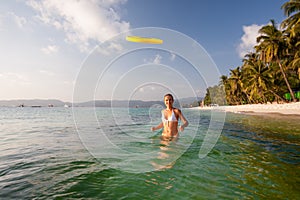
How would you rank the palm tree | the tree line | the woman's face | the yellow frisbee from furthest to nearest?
the palm tree → the tree line → the woman's face → the yellow frisbee

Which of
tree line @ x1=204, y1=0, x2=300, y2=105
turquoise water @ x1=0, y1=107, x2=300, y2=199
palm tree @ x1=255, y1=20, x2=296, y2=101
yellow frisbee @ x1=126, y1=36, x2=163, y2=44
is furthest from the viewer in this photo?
palm tree @ x1=255, y1=20, x2=296, y2=101

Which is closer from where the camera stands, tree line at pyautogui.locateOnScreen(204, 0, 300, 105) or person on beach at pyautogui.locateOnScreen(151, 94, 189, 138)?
person on beach at pyautogui.locateOnScreen(151, 94, 189, 138)

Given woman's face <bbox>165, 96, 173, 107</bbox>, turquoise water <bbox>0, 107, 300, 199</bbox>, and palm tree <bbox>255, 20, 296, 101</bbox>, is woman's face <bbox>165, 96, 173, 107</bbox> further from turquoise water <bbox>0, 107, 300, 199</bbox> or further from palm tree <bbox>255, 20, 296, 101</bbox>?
palm tree <bbox>255, 20, 296, 101</bbox>

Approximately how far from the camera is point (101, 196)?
304cm

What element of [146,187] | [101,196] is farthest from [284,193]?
[101,196]

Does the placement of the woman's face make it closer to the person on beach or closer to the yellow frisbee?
the person on beach

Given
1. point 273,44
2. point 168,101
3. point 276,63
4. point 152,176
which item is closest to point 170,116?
point 168,101

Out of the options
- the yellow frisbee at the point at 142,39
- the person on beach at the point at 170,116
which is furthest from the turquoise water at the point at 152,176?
the yellow frisbee at the point at 142,39

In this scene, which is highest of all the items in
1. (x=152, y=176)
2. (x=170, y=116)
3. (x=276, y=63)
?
(x=276, y=63)

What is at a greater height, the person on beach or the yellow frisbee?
the yellow frisbee

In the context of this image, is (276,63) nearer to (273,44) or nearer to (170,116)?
(273,44)

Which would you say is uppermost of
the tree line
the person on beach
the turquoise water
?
the tree line

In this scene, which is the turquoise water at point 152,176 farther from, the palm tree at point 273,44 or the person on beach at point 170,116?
the palm tree at point 273,44

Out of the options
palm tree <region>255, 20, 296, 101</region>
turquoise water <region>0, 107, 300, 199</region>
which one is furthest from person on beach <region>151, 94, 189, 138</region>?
palm tree <region>255, 20, 296, 101</region>
